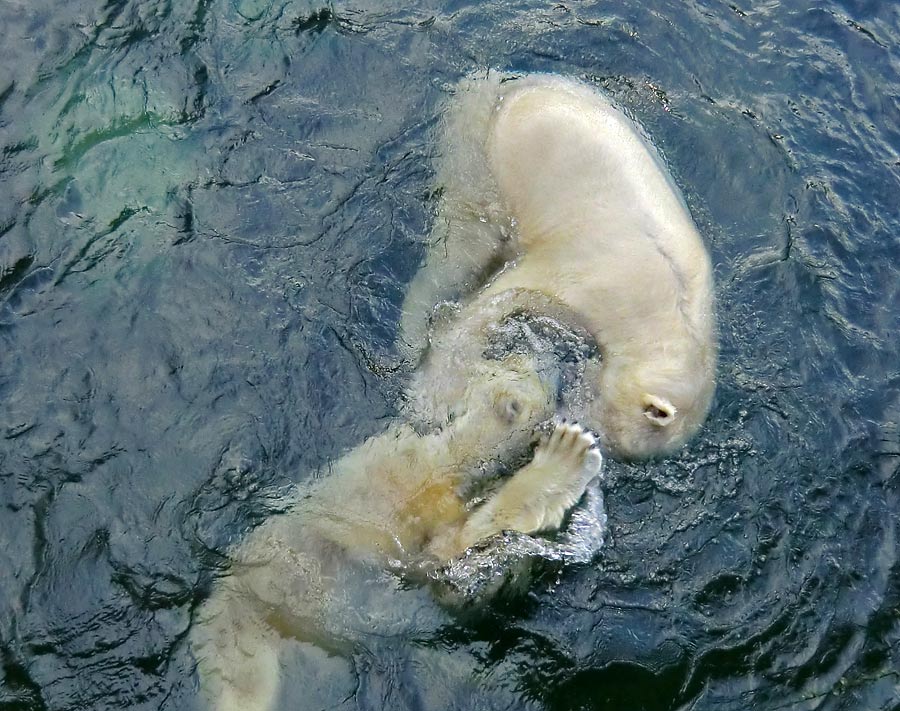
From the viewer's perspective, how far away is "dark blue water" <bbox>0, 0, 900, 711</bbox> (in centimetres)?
470

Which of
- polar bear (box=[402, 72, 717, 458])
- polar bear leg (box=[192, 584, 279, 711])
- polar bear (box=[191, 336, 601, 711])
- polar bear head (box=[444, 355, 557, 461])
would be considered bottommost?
polar bear leg (box=[192, 584, 279, 711])

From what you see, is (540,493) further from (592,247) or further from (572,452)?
(592,247)

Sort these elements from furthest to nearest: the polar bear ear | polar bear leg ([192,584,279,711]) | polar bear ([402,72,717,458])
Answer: polar bear ([402,72,717,458]), the polar bear ear, polar bear leg ([192,584,279,711])

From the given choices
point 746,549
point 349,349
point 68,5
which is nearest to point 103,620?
point 349,349

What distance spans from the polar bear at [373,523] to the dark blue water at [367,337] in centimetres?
20

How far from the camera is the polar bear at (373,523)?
4.51 meters

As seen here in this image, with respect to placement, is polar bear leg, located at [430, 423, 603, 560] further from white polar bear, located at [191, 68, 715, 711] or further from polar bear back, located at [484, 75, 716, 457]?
polar bear back, located at [484, 75, 716, 457]

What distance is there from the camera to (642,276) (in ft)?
17.9

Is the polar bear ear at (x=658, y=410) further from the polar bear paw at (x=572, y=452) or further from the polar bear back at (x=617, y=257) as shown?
the polar bear paw at (x=572, y=452)

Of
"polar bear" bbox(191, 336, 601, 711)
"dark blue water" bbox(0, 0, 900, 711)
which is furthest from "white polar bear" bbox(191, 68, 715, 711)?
"dark blue water" bbox(0, 0, 900, 711)

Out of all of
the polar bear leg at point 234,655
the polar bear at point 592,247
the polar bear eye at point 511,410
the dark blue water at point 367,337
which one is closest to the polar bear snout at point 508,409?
the polar bear eye at point 511,410

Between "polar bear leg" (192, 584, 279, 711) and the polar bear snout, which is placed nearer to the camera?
"polar bear leg" (192, 584, 279, 711)

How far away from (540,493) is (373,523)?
0.97 meters

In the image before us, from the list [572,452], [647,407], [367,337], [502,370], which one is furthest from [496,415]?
[367,337]
